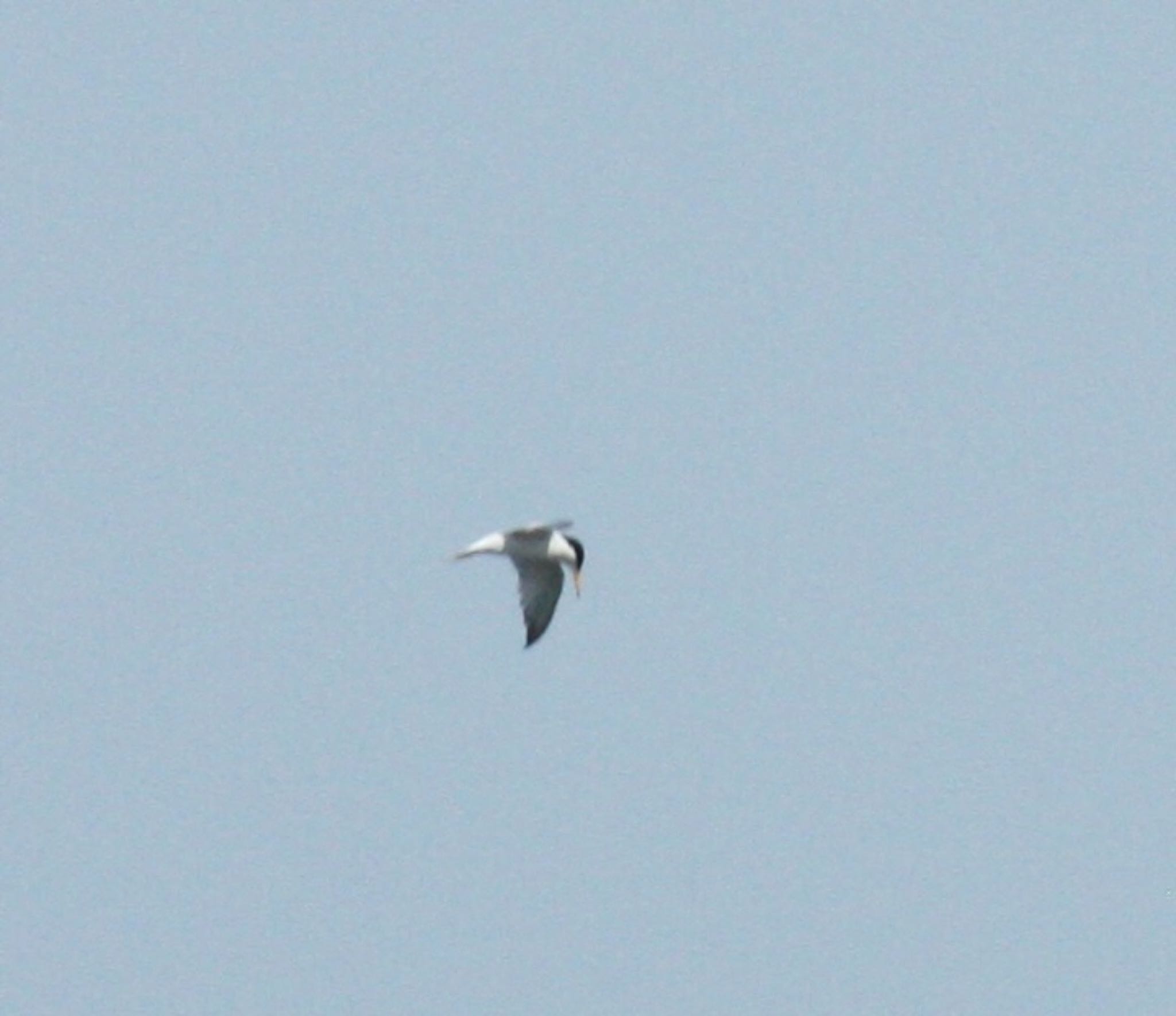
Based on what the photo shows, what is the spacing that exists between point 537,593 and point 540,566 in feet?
1.49

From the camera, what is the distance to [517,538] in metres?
41.2

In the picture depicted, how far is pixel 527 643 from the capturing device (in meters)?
42.6

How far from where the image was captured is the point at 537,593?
42844 millimetres

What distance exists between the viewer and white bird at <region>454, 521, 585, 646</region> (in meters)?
41.4

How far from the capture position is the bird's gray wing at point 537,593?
42.8 metres

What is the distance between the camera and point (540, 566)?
140 feet

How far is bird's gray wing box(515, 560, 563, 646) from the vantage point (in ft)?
140

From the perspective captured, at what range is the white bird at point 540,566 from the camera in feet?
136

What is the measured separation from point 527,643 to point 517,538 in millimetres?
2092
